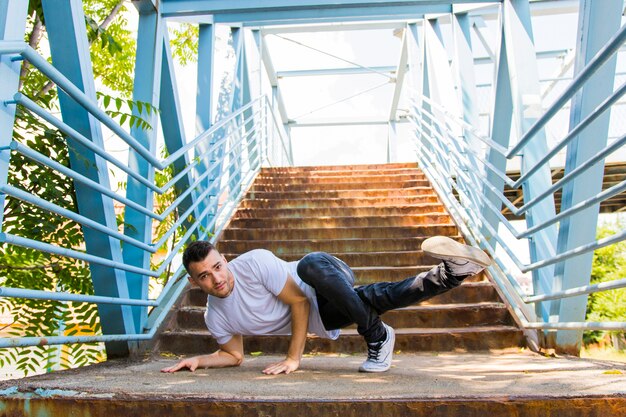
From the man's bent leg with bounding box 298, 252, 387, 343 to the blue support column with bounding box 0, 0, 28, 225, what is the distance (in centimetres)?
118

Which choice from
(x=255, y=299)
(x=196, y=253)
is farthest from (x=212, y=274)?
(x=255, y=299)

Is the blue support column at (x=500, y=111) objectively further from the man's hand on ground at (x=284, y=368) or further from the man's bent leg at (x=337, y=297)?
the man's hand on ground at (x=284, y=368)

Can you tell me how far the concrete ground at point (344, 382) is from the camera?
1.95m

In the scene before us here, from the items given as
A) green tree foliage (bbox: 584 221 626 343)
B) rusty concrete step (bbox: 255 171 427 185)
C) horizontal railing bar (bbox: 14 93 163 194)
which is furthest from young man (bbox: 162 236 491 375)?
green tree foliage (bbox: 584 221 626 343)

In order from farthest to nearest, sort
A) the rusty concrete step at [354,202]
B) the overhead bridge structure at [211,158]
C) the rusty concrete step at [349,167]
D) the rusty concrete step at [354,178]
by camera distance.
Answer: the rusty concrete step at [349,167]
the rusty concrete step at [354,178]
the rusty concrete step at [354,202]
the overhead bridge structure at [211,158]

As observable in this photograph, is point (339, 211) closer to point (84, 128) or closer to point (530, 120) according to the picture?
point (530, 120)

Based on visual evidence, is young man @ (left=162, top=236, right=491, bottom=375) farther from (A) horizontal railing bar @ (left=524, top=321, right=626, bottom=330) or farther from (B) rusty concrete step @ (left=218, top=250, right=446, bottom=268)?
(B) rusty concrete step @ (left=218, top=250, right=446, bottom=268)

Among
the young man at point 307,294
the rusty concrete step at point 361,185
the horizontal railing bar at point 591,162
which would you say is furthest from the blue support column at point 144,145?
the rusty concrete step at point 361,185

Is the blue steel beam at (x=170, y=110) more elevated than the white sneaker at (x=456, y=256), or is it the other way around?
the blue steel beam at (x=170, y=110)

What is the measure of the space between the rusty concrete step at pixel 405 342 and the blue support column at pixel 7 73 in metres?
1.78

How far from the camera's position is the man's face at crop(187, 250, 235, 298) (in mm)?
2428

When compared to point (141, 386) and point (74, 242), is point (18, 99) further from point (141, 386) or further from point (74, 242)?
point (74, 242)

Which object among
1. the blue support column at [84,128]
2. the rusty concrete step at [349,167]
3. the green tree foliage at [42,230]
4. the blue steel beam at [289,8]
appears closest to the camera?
the blue support column at [84,128]

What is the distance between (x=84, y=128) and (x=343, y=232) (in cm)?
290
